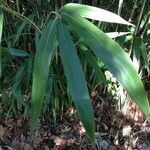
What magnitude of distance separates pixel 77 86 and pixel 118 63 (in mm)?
114

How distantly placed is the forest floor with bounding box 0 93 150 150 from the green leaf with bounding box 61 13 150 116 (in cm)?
122

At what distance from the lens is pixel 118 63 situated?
2.82ft

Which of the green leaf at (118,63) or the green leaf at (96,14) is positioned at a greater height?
the green leaf at (96,14)

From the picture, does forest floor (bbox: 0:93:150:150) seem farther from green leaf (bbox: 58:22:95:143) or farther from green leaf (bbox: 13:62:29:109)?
green leaf (bbox: 58:22:95:143)

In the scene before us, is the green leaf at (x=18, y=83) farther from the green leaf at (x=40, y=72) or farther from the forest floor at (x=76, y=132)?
the green leaf at (x=40, y=72)

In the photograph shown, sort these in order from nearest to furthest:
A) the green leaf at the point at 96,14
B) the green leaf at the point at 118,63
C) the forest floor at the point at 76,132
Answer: the green leaf at the point at 118,63 < the green leaf at the point at 96,14 < the forest floor at the point at 76,132

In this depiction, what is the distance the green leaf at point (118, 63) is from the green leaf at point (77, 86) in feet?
0.18

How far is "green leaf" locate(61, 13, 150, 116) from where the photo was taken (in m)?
0.84

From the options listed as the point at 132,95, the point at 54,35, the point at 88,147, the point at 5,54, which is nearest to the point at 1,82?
the point at 5,54

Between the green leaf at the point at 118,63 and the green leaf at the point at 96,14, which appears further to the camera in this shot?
the green leaf at the point at 96,14

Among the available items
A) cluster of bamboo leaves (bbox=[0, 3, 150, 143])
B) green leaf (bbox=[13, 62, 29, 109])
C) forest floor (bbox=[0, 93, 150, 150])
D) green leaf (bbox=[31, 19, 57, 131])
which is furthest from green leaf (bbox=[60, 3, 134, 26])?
forest floor (bbox=[0, 93, 150, 150])

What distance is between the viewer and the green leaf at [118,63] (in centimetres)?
84

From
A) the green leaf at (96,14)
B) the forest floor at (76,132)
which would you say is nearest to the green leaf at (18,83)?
the forest floor at (76,132)

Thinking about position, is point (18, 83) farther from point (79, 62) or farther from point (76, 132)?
point (79, 62)
